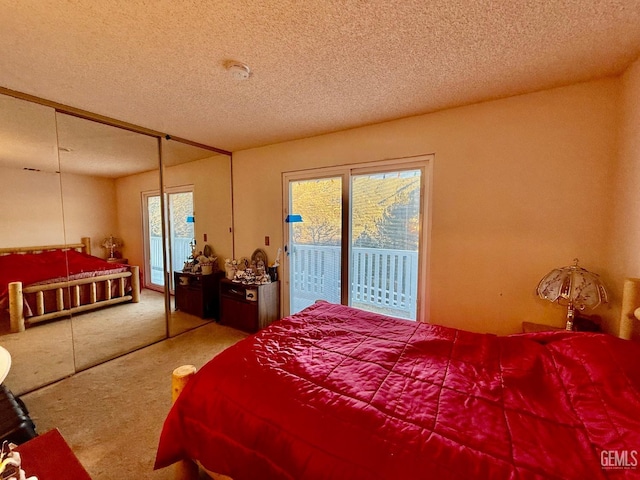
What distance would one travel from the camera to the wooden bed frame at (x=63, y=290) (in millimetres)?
2074

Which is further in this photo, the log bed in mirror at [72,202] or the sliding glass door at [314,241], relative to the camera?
the sliding glass door at [314,241]

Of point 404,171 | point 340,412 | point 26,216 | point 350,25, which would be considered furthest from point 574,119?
point 26,216

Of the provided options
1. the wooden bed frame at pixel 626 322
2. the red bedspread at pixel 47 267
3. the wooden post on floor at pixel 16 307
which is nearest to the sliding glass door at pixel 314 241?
the wooden bed frame at pixel 626 322

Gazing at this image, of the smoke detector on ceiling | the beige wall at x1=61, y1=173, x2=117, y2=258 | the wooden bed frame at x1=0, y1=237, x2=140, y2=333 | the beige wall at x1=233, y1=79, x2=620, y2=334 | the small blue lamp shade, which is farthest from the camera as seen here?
the small blue lamp shade

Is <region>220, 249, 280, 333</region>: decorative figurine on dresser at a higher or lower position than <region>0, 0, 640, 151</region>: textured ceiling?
lower

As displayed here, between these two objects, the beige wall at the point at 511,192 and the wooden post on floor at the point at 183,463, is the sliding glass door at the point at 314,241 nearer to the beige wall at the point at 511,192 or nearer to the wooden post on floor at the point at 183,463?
the beige wall at the point at 511,192

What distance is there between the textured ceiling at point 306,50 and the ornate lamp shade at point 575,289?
1.36 metres

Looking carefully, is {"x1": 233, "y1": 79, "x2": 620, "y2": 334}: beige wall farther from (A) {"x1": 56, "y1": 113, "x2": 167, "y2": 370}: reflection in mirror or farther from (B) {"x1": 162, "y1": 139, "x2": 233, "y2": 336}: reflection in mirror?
(A) {"x1": 56, "y1": 113, "x2": 167, "y2": 370}: reflection in mirror

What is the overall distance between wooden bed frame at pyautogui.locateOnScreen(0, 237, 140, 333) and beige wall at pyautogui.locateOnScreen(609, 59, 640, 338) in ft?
13.8

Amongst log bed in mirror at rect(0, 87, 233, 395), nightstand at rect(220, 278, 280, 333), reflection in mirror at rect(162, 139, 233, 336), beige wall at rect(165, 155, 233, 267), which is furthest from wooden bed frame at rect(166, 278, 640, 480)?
beige wall at rect(165, 155, 233, 267)

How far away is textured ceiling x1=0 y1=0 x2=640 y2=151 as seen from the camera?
1208mm

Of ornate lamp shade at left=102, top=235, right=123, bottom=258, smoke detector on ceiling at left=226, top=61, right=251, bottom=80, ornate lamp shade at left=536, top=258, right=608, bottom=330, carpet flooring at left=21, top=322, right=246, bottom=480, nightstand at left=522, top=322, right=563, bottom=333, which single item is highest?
smoke detector on ceiling at left=226, top=61, right=251, bottom=80

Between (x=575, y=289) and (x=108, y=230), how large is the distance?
13.0 ft

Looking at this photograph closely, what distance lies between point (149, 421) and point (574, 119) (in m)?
3.74
